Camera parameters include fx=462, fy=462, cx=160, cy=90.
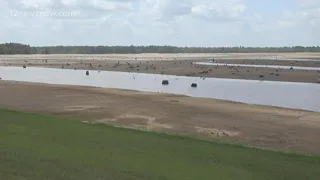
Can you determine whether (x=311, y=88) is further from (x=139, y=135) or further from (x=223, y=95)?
(x=139, y=135)

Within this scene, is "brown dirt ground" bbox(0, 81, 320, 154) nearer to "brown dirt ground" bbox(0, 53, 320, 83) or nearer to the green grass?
the green grass

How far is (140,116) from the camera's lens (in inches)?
884

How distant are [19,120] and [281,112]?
15119mm

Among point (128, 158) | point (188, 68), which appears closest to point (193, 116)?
point (128, 158)

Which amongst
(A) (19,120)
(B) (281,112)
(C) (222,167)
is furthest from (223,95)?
(C) (222,167)

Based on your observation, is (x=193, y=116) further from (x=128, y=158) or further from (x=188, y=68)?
(x=188, y=68)

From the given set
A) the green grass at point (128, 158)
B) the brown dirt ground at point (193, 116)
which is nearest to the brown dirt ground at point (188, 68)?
the brown dirt ground at point (193, 116)

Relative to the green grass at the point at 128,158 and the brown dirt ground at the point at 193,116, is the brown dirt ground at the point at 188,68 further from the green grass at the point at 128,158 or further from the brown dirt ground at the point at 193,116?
the green grass at the point at 128,158

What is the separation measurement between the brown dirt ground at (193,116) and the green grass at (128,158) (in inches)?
173

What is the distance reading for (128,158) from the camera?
10180mm

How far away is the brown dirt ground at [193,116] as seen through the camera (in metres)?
17.3

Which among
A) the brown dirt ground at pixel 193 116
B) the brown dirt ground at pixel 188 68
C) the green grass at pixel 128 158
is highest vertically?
the green grass at pixel 128 158

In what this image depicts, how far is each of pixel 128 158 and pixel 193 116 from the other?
1276cm

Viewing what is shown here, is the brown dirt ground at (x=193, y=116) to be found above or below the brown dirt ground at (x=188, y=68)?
above
